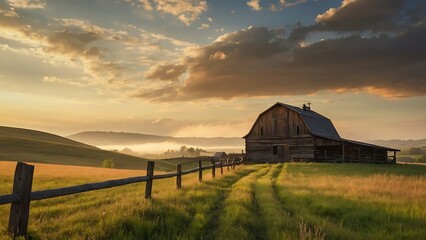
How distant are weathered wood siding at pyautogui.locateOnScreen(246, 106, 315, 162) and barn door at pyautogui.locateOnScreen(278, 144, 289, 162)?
217mm

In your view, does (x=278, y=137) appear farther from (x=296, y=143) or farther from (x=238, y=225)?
(x=238, y=225)

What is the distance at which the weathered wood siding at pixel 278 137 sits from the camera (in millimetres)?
48656

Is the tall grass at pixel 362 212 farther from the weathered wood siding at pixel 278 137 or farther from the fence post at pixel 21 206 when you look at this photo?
the weathered wood siding at pixel 278 137

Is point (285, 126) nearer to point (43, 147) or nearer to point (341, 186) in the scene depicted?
point (341, 186)

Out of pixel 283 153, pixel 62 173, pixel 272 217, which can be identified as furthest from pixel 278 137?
pixel 272 217

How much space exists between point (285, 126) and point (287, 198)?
1515 inches

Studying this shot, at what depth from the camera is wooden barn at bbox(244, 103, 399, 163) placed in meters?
48.0

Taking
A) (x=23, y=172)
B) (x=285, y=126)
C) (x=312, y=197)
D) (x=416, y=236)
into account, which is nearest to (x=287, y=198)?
(x=312, y=197)

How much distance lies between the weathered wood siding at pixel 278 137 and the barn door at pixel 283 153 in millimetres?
217

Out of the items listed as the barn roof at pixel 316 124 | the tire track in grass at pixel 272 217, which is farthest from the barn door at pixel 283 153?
the tire track in grass at pixel 272 217

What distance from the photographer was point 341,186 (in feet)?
51.2

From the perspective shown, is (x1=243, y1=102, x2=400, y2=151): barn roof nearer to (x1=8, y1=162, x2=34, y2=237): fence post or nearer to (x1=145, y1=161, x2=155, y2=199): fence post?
(x1=145, y1=161, x2=155, y2=199): fence post

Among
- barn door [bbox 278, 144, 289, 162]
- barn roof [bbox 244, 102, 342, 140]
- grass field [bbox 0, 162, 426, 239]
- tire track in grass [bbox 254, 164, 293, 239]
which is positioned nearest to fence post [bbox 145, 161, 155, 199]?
grass field [bbox 0, 162, 426, 239]

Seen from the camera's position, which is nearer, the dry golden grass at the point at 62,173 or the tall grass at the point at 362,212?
the tall grass at the point at 362,212
